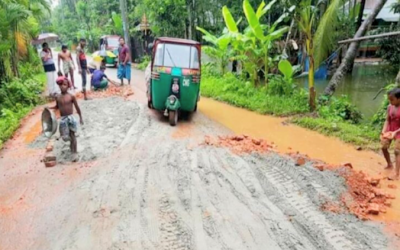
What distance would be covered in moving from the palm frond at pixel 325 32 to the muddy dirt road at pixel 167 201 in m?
4.62

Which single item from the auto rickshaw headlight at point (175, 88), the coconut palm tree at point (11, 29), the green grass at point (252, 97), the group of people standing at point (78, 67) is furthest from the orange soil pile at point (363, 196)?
the coconut palm tree at point (11, 29)

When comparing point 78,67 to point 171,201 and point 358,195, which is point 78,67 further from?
point 358,195

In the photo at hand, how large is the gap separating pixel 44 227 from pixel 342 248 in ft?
11.4

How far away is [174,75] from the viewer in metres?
8.79

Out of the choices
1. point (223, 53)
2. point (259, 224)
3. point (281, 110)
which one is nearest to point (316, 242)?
point (259, 224)

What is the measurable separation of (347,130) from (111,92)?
790 cm

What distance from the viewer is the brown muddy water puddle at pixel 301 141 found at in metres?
6.30

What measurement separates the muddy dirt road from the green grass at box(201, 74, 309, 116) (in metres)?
3.96

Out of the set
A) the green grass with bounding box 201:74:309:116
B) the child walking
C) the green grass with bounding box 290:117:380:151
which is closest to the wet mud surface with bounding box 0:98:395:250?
the child walking

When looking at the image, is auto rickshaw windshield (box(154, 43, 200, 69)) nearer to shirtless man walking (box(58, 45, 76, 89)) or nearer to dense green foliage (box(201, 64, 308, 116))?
dense green foliage (box(201, 64, 308, 116))

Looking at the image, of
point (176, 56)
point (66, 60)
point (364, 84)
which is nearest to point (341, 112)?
point (176, 56)

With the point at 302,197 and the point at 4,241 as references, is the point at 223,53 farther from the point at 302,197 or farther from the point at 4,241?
the point at 4,241

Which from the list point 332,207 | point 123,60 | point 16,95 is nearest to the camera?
point 332,207

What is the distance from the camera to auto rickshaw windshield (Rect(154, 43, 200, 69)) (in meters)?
8.91
